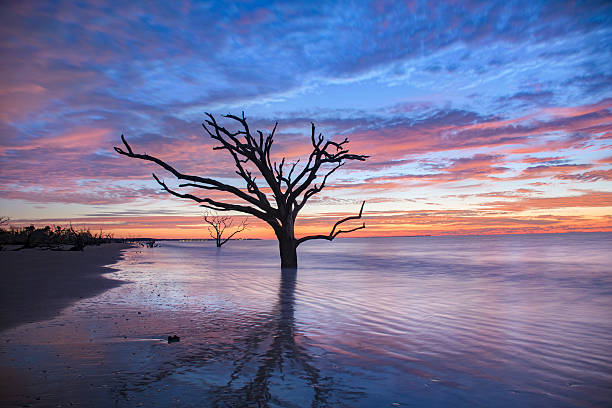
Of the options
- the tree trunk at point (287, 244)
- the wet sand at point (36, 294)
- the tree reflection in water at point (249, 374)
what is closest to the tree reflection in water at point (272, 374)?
the tree reflection in water at point (249, 374)

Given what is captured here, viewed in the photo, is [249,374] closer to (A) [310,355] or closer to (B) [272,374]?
(B) [272,374]

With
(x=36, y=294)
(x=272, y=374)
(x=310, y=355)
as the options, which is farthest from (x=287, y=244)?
(x=272, y=374)

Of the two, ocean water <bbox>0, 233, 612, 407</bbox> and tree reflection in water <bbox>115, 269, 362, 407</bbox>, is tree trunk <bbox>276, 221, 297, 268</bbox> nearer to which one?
ocean water <bbox>0, 233, 612, 407</bbox>

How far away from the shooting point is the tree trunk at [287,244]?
19837mm

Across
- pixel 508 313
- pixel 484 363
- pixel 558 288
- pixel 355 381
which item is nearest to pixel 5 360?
pixel 355 381

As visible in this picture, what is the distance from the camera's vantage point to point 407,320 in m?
7.86

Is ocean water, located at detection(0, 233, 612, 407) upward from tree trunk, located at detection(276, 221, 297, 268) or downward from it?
downward

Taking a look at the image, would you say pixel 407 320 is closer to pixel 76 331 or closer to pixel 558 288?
pixel 76 331

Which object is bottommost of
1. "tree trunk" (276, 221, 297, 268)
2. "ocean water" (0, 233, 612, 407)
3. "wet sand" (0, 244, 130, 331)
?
"ocean water" (0, 233, 612, 407)

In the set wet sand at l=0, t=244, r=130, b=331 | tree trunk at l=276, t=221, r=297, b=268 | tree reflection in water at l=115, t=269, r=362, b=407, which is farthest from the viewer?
tree trunk at l=276, t=221, r=297, b=268

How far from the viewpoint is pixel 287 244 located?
20516 mm

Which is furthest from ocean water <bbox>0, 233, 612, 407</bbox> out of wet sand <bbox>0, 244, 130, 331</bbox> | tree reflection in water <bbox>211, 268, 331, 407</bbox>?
wet sand <bbox>0, 244, 130, 331</bbox>

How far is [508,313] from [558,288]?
7.68 metres

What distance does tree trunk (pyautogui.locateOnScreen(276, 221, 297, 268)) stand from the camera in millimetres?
19837
